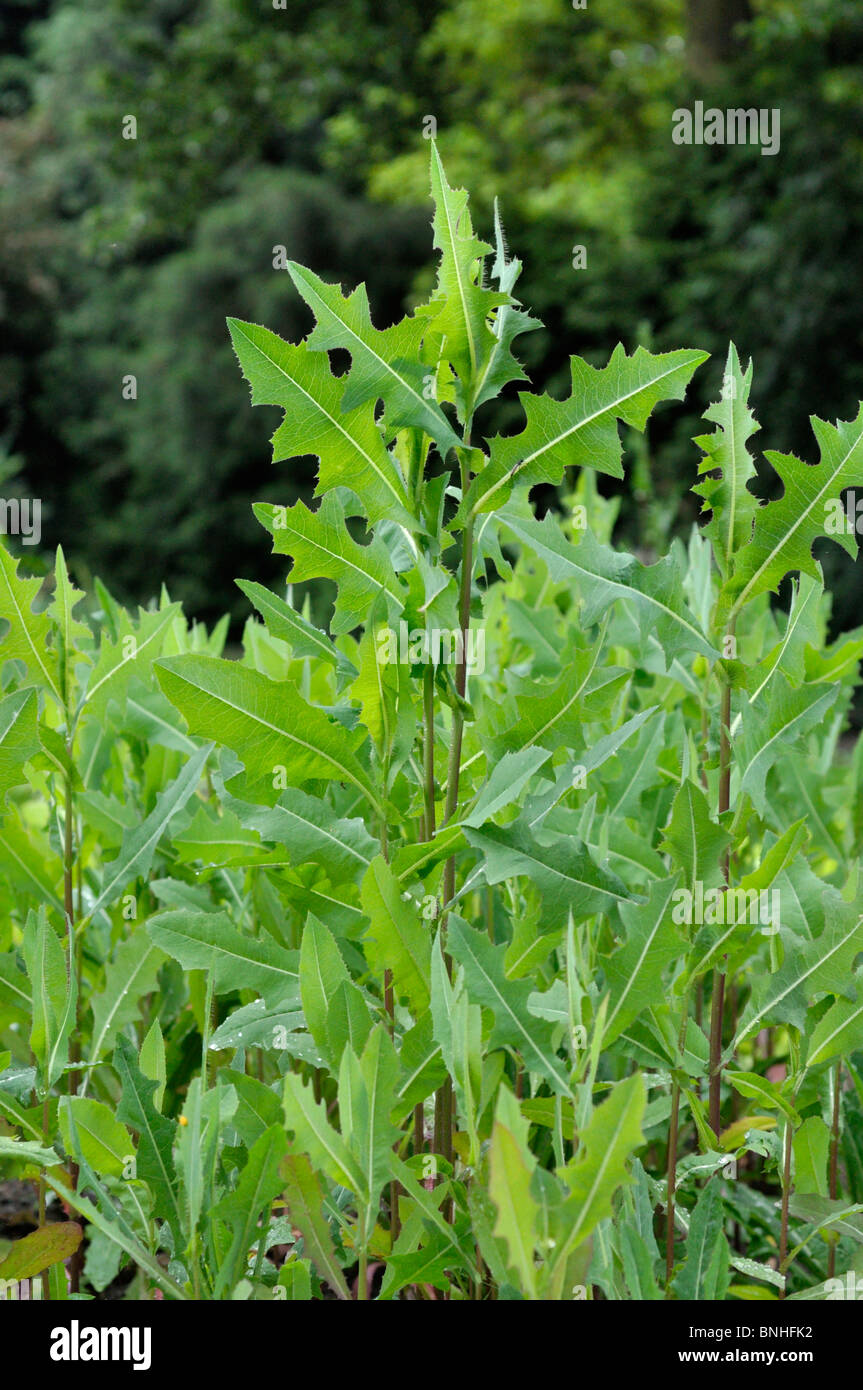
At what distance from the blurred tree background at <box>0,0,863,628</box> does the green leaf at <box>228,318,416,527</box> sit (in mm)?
8531

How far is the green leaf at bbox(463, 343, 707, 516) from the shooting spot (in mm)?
1245

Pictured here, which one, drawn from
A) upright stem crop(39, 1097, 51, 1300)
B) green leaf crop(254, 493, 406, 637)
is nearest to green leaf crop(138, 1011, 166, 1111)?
upright stem crop(39, 1097, 51, 1300)

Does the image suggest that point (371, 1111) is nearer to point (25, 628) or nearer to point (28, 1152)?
point (28, 1152)

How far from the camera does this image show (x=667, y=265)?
12.3m

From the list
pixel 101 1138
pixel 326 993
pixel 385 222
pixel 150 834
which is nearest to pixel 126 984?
pixel 150 834

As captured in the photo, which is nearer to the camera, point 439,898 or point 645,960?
point 645,960

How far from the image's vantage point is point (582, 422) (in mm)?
1279

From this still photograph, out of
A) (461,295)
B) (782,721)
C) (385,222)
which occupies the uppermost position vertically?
(385,222)

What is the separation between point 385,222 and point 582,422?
47.7 feet

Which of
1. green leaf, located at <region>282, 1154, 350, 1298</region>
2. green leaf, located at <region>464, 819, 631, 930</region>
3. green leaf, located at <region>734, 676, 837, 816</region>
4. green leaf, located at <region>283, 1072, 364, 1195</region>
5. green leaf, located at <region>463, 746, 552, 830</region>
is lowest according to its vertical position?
green leaf, located at <region>282, 1154, 350, 1298</region>

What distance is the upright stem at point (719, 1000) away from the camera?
131 cm

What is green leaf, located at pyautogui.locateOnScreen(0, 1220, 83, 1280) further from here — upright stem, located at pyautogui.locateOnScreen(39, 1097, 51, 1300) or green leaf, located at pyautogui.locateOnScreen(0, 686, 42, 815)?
→ green leaf, located at pyautogui.locateOnScreen(0, 686, 42, 815)

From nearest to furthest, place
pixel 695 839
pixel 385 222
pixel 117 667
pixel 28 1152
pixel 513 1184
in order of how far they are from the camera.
Answer: pixel 513 1184 < pixel 28 1152 < pixel 695 839 < pixel 117 667 < pixel 385 222
